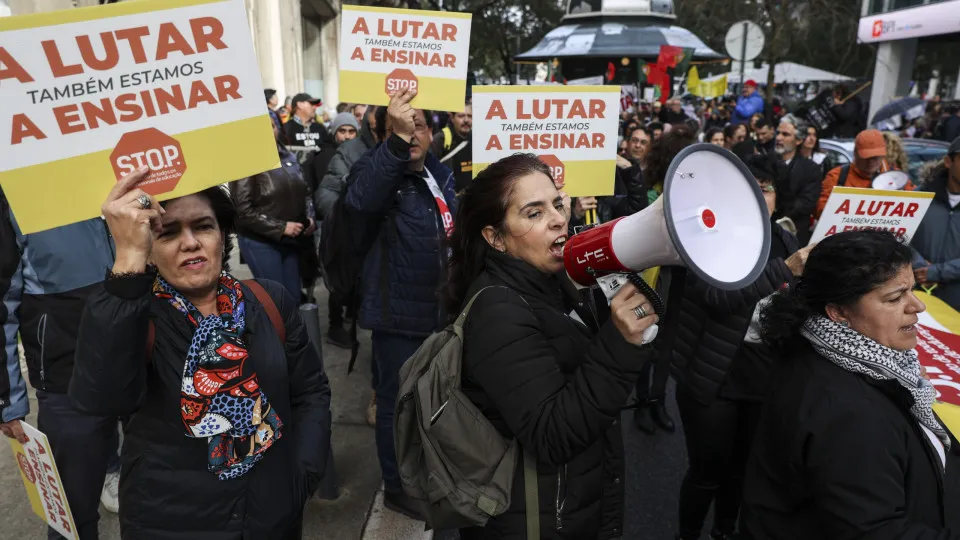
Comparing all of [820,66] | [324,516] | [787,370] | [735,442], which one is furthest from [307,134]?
[820,66]

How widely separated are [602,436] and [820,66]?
4357 cm

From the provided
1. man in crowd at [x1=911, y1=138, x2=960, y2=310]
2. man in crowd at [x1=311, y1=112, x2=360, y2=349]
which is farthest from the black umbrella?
man in crowd at [x1=311, y1=112, x2=360, y2=349]

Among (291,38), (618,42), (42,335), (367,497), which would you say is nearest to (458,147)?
(367,497)

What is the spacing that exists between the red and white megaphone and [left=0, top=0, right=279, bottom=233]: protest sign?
90 cm

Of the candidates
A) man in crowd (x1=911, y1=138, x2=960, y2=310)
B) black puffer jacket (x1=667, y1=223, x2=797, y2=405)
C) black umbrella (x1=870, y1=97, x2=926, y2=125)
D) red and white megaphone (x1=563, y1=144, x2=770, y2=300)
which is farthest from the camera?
black umbrella (x1=870, y1=97, x2=926, y2=125)

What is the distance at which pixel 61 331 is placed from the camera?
2428 mm

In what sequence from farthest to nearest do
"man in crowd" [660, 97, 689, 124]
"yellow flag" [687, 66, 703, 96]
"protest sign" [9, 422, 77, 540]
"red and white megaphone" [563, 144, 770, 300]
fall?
"yellow flag" [687, 66, 703, 96], "man in crowd" [660, 97, 689, 124], "protest sign" [9, 422, 77, 540], "red and white megaphone" [563, 144, 770, 300]

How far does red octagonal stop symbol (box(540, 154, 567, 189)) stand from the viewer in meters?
3.28

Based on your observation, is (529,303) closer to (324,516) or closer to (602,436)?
(602,436)

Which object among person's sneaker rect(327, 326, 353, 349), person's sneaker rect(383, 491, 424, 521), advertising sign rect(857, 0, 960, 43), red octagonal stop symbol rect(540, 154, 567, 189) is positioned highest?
advertising sign rect(857, 0, 960, 43)

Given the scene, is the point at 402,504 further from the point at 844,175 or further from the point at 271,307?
the point at 844,175

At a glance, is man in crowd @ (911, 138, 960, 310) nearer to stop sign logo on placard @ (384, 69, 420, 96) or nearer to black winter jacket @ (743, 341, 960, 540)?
black winter jacket @ (743, 341, 960, 540)

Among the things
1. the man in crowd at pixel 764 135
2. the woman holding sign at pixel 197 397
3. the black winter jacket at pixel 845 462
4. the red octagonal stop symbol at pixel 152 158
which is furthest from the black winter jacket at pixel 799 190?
the red octagonal stop symbol at pixel 152 158

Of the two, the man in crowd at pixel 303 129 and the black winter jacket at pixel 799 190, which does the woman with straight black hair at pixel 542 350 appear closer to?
the black winter jacket at pixel 799 190
